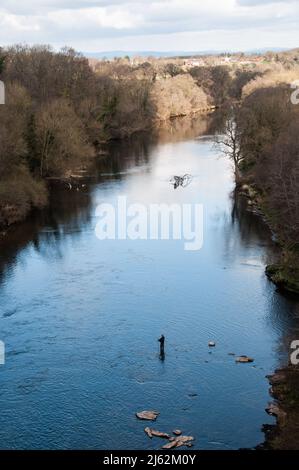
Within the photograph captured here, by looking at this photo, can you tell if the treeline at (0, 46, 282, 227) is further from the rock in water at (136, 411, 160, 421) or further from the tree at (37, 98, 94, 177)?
the rock in water at (136, 411, 160, 421)

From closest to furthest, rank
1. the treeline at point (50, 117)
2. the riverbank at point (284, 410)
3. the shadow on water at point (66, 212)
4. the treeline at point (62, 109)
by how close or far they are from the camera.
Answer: the riverbank at point (284, 410)
the shadow on water at point (66, 212)
the treeline at point (50, 117)
the treeline at point (62, 109)

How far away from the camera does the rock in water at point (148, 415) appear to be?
16391mm

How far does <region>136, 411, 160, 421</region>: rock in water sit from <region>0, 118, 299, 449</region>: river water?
0.18 meters

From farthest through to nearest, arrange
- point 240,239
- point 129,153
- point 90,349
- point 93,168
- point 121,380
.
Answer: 1. point 129,153
2. point 93,168
3. point 240,239
4. point 90,349
5. point 121,380

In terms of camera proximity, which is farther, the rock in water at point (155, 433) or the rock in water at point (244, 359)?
the rock in water at point (244, 359)

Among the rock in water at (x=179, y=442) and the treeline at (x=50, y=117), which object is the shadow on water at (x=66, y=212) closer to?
the treeline at (x=50, y=117)

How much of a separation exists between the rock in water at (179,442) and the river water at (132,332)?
24 centimetres

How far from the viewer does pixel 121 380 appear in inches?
719

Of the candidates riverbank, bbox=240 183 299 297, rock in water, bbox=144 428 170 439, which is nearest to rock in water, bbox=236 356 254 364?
rock in water, bbox=144 428 170 439

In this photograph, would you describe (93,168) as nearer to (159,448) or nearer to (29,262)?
(29,262)

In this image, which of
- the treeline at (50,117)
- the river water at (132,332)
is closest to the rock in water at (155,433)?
the river water at (132,332)

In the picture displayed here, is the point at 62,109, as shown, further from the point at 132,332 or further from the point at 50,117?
the point at 132,332

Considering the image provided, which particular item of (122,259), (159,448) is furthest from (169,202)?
(159,448)
